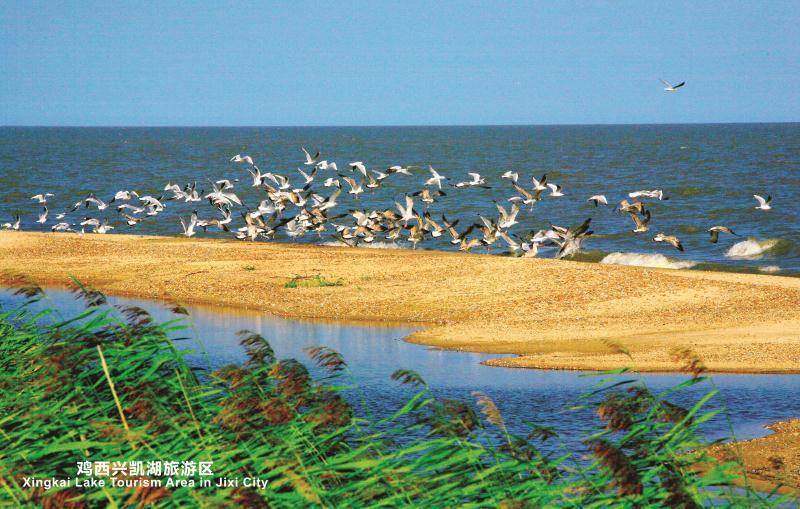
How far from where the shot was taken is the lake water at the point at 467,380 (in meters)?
14.4

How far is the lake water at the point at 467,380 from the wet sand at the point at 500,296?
0.72 metres

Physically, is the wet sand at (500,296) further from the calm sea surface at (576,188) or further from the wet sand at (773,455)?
the calm sea surface at (576,188)

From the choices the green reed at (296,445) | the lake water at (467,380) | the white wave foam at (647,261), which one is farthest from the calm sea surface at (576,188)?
the green reed at (296,445)

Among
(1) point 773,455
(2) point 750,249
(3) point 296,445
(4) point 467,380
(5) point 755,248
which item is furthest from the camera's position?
(5) point 755,248

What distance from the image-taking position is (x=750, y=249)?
39.8 meters

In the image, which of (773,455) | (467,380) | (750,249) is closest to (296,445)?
(773,455)

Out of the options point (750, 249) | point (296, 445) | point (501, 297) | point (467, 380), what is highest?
point (296, 445)

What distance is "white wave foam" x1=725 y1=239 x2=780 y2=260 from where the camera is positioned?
38.9m

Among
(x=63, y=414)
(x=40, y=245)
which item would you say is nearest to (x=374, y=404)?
(x=63, y=414)

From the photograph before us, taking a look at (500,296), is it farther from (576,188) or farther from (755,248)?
(576,188)

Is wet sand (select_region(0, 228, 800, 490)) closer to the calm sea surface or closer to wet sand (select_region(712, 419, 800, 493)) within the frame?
wet sand (select_region(712, 419, 800, 493))

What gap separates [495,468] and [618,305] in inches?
690

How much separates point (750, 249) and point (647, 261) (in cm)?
538

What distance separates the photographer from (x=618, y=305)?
77.0 ft
